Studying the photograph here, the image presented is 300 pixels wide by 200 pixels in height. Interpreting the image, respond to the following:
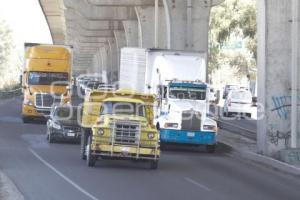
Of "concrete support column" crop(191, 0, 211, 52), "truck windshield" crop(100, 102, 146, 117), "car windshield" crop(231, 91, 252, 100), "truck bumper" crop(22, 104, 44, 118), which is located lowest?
"truck bumper" crop(22, 104, 44, 118)

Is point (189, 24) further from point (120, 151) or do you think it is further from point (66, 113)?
point (120, 151)

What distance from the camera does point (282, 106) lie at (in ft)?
73.3

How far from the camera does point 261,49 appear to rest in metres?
23.1

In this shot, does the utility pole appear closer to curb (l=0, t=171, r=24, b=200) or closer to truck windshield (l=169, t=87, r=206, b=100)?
truck windshield (l=169, t=87, r=206, b=100)

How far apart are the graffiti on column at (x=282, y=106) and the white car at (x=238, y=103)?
2323cm

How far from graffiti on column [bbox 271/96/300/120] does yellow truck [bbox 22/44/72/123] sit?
1627 cm

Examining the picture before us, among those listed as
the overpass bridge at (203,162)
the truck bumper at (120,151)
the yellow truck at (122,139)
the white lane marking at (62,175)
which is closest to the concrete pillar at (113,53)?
the overpass bridge at (203,162)

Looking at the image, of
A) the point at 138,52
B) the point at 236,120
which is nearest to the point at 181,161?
the point at 138,52

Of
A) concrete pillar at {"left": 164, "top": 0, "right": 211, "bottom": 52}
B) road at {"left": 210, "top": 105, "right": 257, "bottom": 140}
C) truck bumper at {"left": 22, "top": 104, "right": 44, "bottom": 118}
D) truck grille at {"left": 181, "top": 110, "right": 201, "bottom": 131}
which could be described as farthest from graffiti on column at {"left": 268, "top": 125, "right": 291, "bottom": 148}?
truck bumper at {"left": 22, "top": 104, "right": 44, "bottom": 118}

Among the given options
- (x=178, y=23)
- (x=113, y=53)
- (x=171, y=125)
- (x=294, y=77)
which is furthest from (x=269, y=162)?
(x=113, y=53)

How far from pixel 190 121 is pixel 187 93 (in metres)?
1.38

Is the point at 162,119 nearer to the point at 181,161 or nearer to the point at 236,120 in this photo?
the point at 181,161

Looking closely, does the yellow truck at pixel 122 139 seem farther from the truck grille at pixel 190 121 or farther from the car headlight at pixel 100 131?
the truck grille at pixel 190 121

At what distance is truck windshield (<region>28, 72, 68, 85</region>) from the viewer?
3634cm
